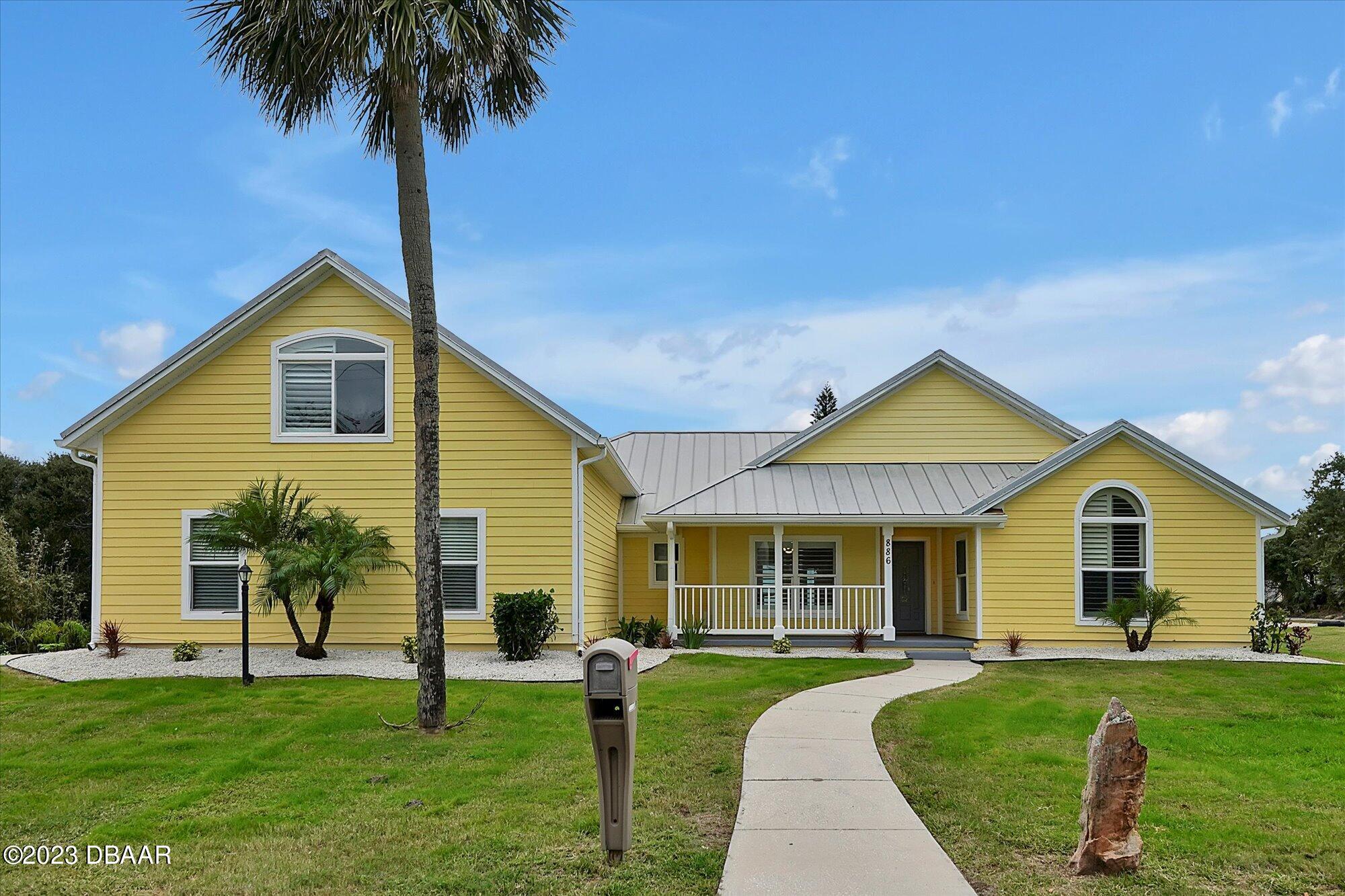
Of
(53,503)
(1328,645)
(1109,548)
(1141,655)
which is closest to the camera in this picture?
(1141,655)

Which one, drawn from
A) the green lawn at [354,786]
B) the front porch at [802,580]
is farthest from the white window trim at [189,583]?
the front porch at [802,580]

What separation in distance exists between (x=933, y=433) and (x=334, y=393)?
12.3 meters

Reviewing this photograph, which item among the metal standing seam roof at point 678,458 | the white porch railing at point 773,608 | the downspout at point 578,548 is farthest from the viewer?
the metal standing seam roof at point 678,458

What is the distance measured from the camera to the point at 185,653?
52.3ft

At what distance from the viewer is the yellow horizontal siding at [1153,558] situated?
1891 cm

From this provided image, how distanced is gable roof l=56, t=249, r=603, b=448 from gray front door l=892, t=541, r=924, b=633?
28.1 ft

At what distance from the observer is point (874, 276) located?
20500 mm

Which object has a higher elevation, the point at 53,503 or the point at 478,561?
the point at 53,503

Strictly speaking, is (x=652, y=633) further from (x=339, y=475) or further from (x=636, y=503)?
(x=339, y=475)

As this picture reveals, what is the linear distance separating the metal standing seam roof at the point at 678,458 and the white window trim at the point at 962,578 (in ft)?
16.1

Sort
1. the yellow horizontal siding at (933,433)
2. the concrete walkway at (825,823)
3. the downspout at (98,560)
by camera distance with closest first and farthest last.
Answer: the concrete walkway at (825,823) → the downspout at (98,560) → the yellow horizontal siding at (933,433)

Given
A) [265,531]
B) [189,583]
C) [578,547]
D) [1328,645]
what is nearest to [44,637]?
[189,583]

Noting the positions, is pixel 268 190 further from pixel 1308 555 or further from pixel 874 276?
pixel 1308 555

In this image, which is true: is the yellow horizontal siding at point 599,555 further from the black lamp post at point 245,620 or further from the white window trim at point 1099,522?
the white window trim at point 1099,522
